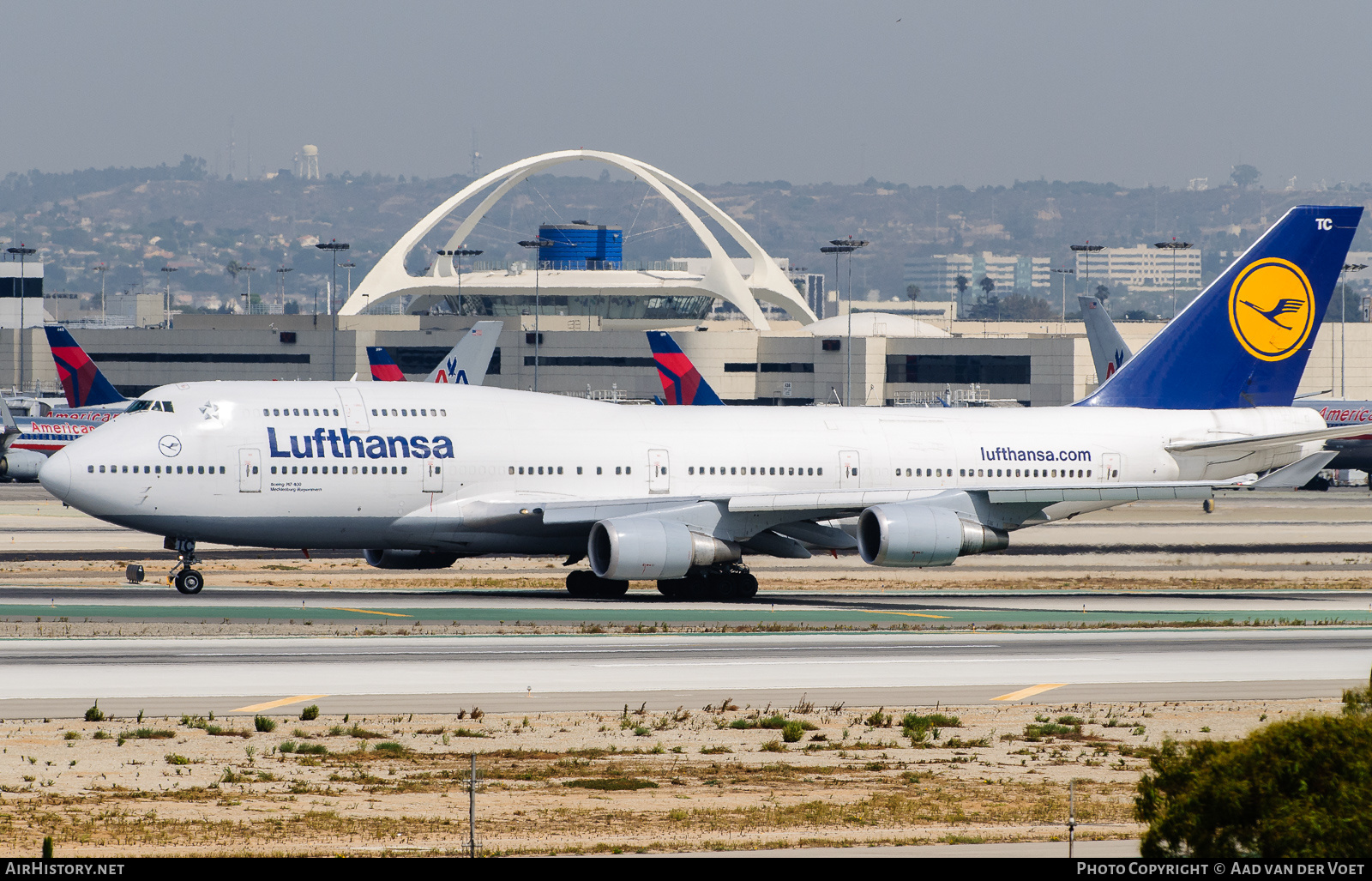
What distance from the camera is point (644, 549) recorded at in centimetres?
4109

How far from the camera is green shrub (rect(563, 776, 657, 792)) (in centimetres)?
2103

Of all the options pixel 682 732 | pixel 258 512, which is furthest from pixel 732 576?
Answer: pixel 682 732

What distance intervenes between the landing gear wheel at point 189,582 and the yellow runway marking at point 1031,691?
22.1 meters

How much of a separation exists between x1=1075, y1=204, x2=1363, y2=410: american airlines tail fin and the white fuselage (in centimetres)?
302

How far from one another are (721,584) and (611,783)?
928 inches

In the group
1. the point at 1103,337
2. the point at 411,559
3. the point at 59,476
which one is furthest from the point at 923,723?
the point at 1103,337

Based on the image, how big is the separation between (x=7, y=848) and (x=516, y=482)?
2713 cm

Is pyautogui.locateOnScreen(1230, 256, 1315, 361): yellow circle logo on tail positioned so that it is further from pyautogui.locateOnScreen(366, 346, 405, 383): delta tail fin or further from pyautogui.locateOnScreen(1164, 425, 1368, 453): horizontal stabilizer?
pyautogui.locateOnScreen(366, 346, 405, 383): delta tail fin

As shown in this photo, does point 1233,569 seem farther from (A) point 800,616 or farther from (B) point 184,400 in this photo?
(B) point 184,400

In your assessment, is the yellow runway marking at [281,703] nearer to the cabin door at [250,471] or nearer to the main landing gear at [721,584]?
the cabin door at [250,471]

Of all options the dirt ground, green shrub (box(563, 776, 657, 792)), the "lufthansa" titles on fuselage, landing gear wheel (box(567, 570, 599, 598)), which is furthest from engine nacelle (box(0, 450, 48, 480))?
green shrub (box(563, 776, 657, 792))

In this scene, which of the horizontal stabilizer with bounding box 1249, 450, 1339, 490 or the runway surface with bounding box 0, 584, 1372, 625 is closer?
the runway surface with bounding box 0, 584, 1372, 625

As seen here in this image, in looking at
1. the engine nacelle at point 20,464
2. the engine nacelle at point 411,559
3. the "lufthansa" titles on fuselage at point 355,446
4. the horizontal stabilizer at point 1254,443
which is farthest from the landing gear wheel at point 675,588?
the engine nacelle at point 20,464

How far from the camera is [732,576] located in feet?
147
